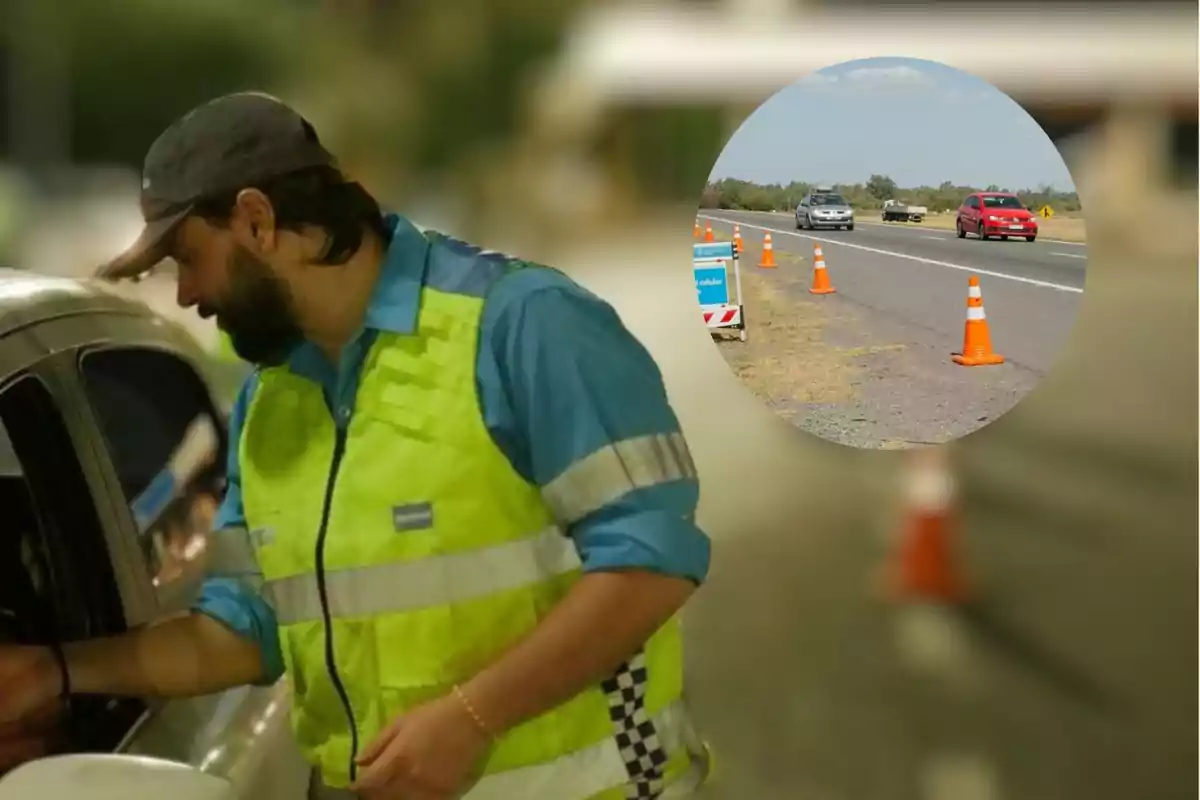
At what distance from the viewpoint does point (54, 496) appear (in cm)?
127

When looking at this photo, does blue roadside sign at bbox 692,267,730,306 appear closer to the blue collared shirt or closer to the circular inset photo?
the circular inset photo

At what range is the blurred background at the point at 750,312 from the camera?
4.25 ft

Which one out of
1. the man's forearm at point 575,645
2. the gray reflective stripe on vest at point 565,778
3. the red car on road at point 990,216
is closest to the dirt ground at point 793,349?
the red car on road at point 990,216

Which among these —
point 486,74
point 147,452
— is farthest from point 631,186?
point 147,452

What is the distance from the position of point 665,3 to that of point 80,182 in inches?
27.7

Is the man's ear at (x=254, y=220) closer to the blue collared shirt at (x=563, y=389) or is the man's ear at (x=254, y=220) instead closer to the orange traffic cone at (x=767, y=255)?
the blue collared shirt at (x=563, y=389)

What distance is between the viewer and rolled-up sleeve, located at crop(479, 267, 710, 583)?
43.4 inches

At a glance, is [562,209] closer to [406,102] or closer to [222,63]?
[406,102]

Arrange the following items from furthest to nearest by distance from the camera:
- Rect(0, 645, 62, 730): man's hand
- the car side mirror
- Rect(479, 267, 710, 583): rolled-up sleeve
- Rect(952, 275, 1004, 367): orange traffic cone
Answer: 1. Rect(952, 275, 1004, 367): orange traffic cone
2. Rect(0, 645, 62, 730): man's hand
3. Rect(479, 267, 710, 583): rolled-up sleeve
4. the car side mirror

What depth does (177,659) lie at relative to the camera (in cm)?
129

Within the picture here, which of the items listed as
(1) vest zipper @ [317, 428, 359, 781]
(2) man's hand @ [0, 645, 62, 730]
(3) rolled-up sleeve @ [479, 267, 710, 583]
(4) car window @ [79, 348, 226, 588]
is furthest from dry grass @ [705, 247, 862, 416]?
(2) man's hand @ [0, 645, 62, 730]

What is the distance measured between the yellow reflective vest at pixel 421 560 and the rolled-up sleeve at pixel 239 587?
0.03 metres

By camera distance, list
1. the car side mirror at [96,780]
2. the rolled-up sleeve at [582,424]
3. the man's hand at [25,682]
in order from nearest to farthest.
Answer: the car side mirror at [96,780] → the rolled-up sleeve at [582,424] → the man's hand at [25,682]

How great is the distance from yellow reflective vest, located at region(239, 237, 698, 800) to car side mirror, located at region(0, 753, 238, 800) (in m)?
0.24
